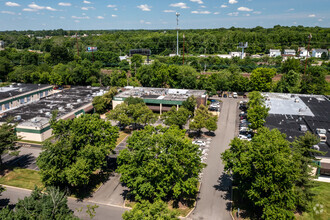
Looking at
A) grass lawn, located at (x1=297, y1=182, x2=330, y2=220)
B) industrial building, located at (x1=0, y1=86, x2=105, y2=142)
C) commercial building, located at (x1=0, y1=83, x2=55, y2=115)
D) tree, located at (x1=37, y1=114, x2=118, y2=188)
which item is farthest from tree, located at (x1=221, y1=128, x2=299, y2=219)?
commercial building, located at (x1=0, y1=83, x2=55, y2=115)

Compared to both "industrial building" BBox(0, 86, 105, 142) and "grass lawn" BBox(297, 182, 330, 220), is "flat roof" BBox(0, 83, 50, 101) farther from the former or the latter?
"grass lawn" BBox(297, 182, 330, 220)

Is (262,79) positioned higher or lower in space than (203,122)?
→ higher

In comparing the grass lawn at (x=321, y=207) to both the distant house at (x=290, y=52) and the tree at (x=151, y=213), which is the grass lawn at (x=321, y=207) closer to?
the tree at (x=151, y=213)

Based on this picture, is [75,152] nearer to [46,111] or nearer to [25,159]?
[25,159]

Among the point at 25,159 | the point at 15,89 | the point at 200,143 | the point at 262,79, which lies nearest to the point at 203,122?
the point at 200,143

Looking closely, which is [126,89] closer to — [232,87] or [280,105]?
[232,87]
